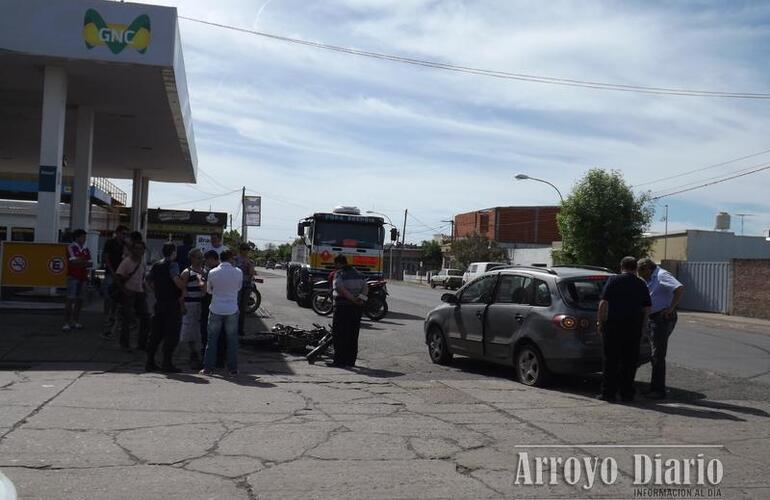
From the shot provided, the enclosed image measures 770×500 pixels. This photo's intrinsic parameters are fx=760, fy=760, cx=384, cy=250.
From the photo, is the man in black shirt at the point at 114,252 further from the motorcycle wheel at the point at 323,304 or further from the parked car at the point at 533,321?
the motorcycle wheel at the point at 323,304

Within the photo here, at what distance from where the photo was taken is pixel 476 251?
6312cm

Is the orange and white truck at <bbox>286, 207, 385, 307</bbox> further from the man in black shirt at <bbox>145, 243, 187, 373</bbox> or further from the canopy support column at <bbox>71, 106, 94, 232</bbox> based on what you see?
the man in black shirt at <bbox>145, 243, 187, 373</bbox>

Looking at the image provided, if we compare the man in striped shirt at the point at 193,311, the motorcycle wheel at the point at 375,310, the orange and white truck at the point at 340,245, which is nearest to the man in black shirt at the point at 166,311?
the man in striped shirt at the point at 193,311

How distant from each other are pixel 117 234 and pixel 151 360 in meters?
4.33

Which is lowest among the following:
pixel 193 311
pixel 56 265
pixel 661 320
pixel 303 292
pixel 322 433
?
pixel 322 433

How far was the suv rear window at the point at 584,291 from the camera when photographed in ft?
32.4

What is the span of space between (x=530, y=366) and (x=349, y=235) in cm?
1410

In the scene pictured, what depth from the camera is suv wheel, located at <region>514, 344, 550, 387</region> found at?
991 cm

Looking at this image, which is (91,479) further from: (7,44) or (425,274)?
(425,274)

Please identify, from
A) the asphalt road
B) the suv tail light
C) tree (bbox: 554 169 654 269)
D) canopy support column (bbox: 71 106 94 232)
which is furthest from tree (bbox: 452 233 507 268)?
the suv tail light

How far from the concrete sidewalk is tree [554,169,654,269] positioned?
94.2 ft

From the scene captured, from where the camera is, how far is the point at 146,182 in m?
41.4

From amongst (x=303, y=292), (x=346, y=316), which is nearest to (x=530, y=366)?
(x=346, y=316)

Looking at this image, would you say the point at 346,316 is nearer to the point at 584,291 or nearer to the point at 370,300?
the point at 584,291
